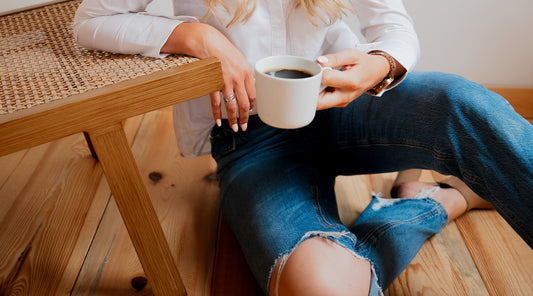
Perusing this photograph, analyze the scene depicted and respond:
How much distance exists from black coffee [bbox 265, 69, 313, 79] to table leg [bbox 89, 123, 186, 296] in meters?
0.23

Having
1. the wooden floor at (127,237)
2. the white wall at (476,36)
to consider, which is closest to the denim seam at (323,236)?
the wooden floor at (127,237)

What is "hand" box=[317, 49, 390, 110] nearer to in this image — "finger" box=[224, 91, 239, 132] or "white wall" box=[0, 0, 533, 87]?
"finger" box=[224, 91, 239, 132]

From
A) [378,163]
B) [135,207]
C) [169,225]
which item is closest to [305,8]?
[378,163]

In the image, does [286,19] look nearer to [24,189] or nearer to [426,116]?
[426,116]

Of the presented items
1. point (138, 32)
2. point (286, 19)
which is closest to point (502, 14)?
point (286, 19)

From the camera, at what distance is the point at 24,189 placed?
3.69ft

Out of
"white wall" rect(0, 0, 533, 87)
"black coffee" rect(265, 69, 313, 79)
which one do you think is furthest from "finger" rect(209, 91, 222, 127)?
"white wall" rect(0, 0, 533, 87)

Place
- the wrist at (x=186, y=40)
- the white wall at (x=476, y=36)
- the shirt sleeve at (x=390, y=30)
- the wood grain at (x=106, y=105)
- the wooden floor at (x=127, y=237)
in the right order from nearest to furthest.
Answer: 1. the wood grain at (x=106, y=105)
2. the wrist at (x=186, y=40)
3. the shirt sleeve at (x=390, y=30)
4. the wooden floor at (x=127, y=237)
5. the white wall at (x=476, y=36)

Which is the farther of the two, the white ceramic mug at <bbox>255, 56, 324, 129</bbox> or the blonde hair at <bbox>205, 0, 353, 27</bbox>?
the blonde hair at <bbox>205, 0, 353, 27</bbox>

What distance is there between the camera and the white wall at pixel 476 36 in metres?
1.29

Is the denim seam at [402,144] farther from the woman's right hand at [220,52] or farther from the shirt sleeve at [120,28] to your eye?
the shirt sleeve at [120,28]

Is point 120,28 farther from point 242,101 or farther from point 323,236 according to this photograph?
point 323,236

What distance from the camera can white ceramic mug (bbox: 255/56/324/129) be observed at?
1.70ft

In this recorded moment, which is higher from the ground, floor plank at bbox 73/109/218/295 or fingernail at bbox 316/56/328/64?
fingernail at bbox 316/56/328/64
